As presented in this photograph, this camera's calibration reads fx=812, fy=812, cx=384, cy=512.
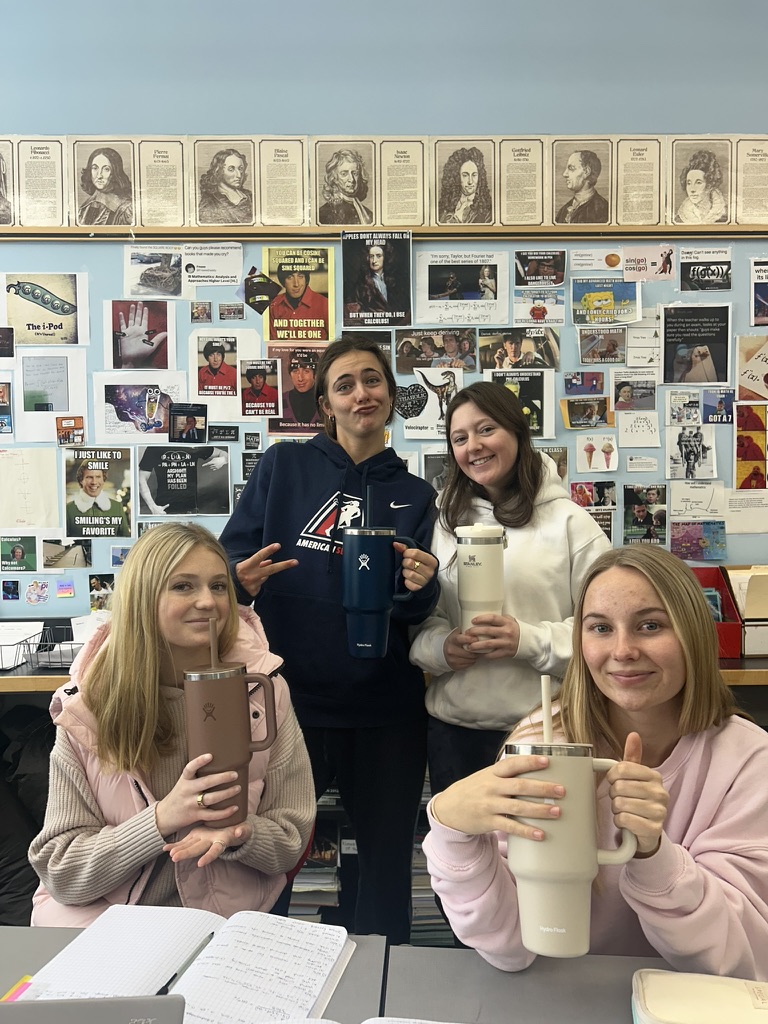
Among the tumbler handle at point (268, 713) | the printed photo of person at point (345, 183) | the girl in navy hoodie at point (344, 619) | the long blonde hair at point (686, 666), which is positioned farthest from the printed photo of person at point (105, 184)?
the long blonde hair at point (686, 666)

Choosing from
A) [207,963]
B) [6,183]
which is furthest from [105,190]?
[207,963]

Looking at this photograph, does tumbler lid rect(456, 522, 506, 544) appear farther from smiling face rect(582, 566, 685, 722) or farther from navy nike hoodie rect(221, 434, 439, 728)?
smiling face rect(582, 566, 685, 722)

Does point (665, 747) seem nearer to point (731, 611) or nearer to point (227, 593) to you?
point (227, 593)

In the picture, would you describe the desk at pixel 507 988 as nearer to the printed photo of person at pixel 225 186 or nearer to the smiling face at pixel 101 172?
the printed photo of person at pixel 225 186

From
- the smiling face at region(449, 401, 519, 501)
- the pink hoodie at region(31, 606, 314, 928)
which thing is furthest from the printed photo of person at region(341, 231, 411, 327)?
the pink hoodie at region(31, 606, 314, 928)

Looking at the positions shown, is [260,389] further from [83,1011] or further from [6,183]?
[83,1011]

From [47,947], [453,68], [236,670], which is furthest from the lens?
[453,68]

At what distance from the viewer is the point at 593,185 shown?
2.68 meters

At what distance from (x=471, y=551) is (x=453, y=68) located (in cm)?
184

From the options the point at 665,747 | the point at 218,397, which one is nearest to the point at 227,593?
the point at 665,747

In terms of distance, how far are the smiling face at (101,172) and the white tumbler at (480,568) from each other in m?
1.88

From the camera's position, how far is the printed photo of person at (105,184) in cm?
268

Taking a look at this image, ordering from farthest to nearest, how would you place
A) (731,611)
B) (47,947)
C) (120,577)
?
1. (731,611)
2. (120,577)
3. (47,947)

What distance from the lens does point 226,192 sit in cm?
269
